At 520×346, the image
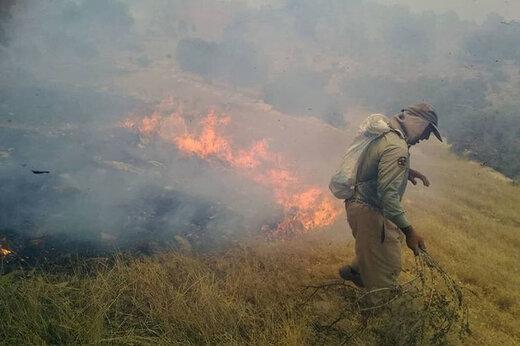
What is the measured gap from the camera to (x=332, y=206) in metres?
7.63

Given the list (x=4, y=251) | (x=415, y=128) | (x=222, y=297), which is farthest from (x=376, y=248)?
(x=4, y=251)

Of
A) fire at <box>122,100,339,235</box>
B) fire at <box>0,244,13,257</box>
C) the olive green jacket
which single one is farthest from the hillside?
the olive green jacket

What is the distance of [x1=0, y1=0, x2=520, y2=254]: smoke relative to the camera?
6.70 m

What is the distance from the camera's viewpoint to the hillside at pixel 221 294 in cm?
326

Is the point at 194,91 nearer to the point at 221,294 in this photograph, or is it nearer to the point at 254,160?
the point at 254,160

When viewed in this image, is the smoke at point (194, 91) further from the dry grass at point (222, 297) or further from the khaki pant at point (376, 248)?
the khaki pant at point (376, 248)

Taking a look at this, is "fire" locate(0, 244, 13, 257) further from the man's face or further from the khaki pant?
the man's face

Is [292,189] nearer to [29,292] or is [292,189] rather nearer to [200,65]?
[29,292]

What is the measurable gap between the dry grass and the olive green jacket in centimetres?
100

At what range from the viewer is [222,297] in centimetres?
387

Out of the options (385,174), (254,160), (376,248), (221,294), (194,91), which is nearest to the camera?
(385,174)

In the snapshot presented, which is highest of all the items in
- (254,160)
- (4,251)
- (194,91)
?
(4,251)

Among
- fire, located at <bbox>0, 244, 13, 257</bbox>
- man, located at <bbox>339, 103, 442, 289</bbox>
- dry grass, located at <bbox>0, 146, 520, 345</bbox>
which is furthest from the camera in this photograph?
fire, located at <bbox>0, 244, 13, 257</bbox>

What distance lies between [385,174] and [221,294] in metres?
1.88
